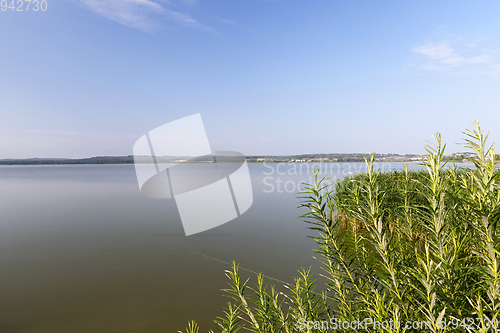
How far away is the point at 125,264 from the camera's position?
1005 cm

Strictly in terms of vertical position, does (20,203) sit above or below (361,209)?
below

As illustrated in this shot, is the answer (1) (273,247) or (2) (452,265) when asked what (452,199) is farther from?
(1) (273,247)

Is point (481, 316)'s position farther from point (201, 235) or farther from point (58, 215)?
point (58, 215)

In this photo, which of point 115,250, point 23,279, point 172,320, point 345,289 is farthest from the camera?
point 115,250

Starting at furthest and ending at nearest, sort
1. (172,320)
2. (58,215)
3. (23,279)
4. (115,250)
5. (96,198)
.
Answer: (96,198), (58,215), (115,250), (23,279), (172,320)

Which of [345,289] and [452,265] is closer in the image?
[452,265]

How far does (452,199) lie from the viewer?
1.17 metres

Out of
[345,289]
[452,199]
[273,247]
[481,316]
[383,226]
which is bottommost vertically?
[273,247]

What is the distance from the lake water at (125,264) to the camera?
6855 mm

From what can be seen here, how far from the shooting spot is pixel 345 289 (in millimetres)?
1544

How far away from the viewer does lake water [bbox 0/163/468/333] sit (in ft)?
22.5

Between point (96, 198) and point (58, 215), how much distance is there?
6931 millimetres

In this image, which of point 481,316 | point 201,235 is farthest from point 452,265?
point 201,235

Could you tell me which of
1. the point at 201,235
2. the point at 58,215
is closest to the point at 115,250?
the point at 201,235
